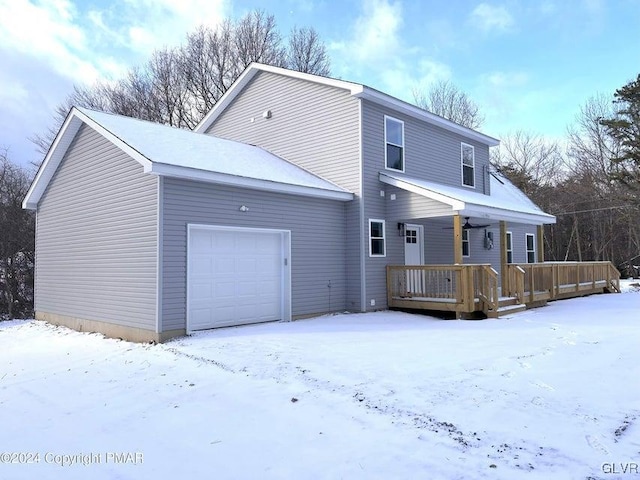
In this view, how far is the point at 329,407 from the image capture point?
4.79 metres

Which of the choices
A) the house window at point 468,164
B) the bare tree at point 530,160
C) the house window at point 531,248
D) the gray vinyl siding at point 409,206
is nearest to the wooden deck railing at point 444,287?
the gray vinyl siding at point 409,206

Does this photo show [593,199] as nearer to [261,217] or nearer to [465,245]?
[465,245]

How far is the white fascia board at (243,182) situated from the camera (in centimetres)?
838

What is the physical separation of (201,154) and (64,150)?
12.3ft

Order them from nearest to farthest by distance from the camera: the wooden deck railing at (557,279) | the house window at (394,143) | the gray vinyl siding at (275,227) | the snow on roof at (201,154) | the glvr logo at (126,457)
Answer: the glvr logo at (126,457) < the gray vinyl siding at (275,227) < the snow on roof at (201,154) < the wooden deck railing at (557,279) < the house window at (394,143)

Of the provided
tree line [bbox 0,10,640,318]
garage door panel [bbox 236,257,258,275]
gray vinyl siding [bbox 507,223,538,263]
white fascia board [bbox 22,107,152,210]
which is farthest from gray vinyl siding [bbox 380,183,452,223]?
tree line [bbox 0,10,640,318]

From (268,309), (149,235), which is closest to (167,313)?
(149,235)

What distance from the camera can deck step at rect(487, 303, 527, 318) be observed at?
1087 cm

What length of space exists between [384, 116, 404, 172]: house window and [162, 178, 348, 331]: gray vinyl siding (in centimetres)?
198

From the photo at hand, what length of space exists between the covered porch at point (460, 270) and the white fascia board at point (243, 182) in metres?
1.66

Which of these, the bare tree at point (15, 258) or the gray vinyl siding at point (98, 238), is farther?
the bare tree at point (15, 258)

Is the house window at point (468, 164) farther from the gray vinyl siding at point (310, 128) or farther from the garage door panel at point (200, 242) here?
the garage door panel at point (200, 242)

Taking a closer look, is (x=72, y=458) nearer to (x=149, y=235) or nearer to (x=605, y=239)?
(x=149, y=235)

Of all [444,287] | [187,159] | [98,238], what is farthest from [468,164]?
[98,238]
